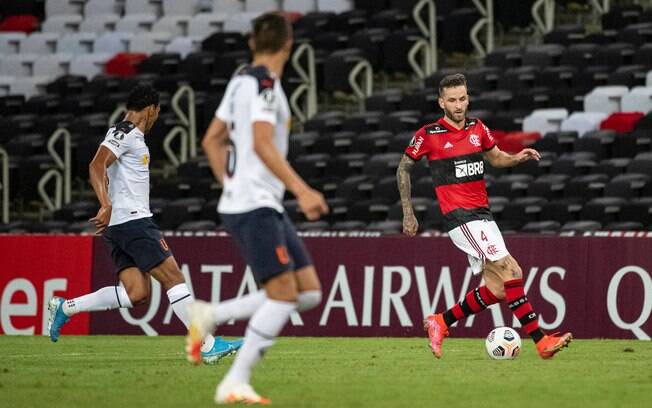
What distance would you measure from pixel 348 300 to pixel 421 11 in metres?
8.77

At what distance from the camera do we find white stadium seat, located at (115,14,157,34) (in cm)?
2897

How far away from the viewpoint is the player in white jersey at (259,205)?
8.88 meters

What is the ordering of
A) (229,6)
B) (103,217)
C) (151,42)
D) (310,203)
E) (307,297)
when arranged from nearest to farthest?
(310,203) → (307,297) → (103,217) → (151,42) → (229,6)

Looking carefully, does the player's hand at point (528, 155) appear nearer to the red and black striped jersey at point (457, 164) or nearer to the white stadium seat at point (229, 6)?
the red and black striped jersey at point (457, 164)

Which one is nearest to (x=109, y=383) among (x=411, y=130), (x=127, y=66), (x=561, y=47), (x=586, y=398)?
(x=586, y=398)

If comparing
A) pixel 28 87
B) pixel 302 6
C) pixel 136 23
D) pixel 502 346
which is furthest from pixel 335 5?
pixel 502 346

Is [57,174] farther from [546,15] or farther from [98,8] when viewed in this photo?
[546,15]

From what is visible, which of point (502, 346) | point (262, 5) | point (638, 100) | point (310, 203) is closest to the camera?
point (310, 203)

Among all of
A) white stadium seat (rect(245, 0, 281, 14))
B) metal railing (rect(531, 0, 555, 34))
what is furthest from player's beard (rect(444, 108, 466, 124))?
white stadium seat (rect(245, 0, 281, 14))

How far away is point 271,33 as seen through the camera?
9.10m

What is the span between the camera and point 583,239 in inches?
681

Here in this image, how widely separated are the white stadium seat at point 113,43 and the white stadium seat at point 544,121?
30.5ft

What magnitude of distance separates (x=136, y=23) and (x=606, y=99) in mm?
10451

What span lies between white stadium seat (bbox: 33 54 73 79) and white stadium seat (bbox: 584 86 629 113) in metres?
10.7
